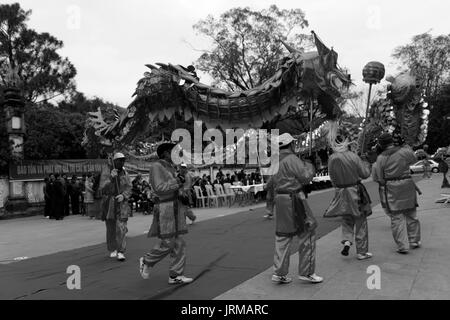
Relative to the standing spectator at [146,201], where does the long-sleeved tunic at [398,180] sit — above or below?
above

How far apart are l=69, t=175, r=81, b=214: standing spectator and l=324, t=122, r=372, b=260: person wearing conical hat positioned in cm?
1084

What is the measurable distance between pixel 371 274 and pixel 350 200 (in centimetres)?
127

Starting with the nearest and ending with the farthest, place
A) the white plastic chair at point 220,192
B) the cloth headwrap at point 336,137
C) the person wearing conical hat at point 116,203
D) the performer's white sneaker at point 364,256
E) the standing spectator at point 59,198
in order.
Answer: the performer's white sneaker at point 364,256, the cloth headwrap at point 336,137, the person wearing conical hat at point 116,203, the standing spectator at point 59,198, the white plastic chair at point 220,192

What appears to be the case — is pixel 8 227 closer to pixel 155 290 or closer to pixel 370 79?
pixel 155 290

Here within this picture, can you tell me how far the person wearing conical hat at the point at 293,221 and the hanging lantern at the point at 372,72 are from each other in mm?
3989

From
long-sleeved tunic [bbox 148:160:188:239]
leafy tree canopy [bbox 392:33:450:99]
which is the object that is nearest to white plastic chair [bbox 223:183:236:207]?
long-sleeved tunic [bbox 148:160:188:239]

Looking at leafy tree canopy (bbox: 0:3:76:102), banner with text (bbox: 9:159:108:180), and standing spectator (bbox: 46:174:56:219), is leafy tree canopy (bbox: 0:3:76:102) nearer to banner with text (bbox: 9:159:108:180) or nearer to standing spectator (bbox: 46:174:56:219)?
banner with text (bbox: 9:159:108:180)

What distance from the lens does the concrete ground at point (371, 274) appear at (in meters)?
4.24

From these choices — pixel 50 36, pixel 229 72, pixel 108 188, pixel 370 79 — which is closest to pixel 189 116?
pixel 108 188

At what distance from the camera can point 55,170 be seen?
15.8 m

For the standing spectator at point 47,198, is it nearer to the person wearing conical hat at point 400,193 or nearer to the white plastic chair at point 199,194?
the white plastic chair at point 199,194

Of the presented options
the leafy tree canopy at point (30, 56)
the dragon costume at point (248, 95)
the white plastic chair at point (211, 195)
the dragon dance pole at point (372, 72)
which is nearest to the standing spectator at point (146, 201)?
the white plastic chair at point (211, 195)

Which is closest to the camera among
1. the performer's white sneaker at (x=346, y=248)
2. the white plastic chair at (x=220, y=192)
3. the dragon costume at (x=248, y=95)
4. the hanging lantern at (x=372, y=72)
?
the performer's white sneaker at (x=346, y=248)

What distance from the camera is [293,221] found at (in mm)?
4715
